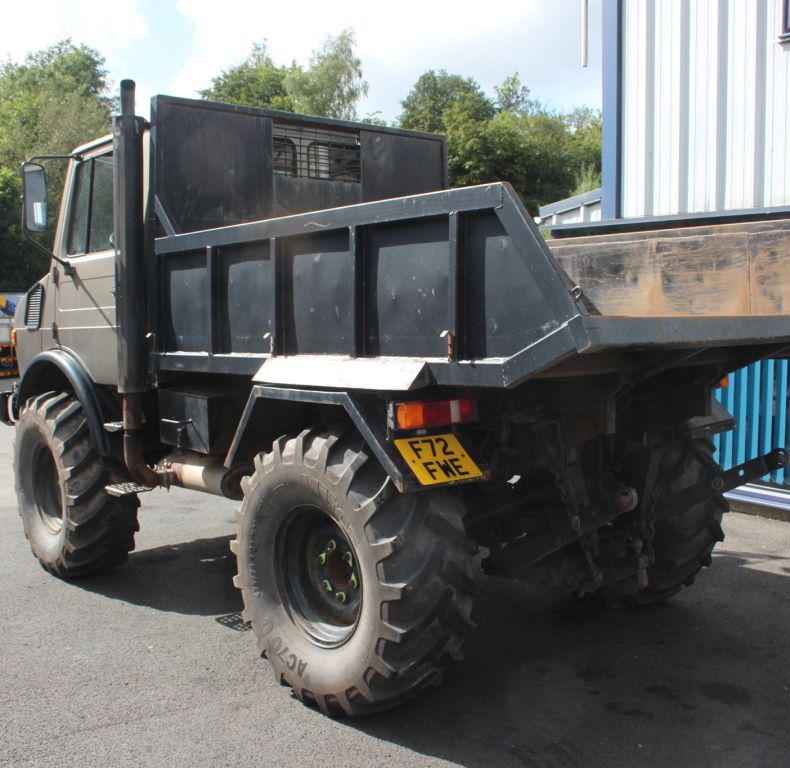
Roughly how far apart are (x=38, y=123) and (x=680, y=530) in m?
39.0

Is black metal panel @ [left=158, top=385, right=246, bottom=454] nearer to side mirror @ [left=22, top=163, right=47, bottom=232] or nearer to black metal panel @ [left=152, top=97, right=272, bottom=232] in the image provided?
black metal panel @ [left=152, top=97, right=272, bottom=232]

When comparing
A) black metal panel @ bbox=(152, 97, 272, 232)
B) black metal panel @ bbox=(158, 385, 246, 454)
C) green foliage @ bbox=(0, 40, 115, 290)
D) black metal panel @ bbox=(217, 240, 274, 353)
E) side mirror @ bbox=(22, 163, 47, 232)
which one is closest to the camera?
black metal panel @ bbox=(217, 240, 274, 353)

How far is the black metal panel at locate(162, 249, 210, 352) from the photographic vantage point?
4539mm

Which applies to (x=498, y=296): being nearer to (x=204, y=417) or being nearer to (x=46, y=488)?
(x=204, y=417)

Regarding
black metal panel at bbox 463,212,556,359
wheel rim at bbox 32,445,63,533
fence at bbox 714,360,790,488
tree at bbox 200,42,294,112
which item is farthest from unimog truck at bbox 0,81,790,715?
tree at bbox 200,42,294,112

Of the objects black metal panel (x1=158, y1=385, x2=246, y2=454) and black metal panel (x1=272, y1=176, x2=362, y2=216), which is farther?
black metal panel (x1=272, y1=176, x2=362, y2=216)

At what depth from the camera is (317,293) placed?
3854mm

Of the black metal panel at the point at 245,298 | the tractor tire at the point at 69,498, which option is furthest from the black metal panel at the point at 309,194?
the tractor tire at the point at 69,498

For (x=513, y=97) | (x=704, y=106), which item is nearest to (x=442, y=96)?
(x=513, y=97)

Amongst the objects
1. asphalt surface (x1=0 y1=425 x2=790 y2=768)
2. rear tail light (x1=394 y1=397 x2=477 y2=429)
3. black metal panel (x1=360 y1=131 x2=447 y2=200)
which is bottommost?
asphalt surface (x1=0 y1=425 x2=790 y2=768)

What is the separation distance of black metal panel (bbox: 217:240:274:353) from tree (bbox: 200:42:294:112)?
49.7 meters

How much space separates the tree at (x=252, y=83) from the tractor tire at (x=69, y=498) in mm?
48356

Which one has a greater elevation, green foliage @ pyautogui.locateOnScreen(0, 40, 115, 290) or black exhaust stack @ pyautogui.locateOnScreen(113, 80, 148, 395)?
green foliage @ pyautogui.locateOnScreen(0, 40, 115, 290)

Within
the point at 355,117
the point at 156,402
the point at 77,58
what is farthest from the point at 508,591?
the point at 77,58
